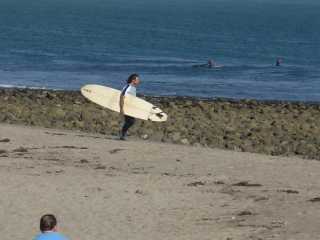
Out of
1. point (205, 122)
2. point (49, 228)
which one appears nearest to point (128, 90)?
point (205, 122)

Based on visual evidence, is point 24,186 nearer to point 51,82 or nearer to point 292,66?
point 51,82

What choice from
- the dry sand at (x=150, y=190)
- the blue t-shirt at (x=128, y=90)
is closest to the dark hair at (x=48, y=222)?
the dry sand at (x=150, y=190)

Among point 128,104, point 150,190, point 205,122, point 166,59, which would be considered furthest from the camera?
point 166,59

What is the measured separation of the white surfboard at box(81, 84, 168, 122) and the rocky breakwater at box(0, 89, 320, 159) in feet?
1.98

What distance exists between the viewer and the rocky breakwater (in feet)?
90.4

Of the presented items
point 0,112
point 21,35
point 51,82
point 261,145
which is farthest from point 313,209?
Answer: point 21,35

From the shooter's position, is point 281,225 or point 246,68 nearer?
point 281,225

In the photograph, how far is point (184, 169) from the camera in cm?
2194

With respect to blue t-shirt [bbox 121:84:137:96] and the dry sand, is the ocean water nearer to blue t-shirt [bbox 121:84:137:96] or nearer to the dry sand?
blue t-shirt [bbox 121:84:137:96]

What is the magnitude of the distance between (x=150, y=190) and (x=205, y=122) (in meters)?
11.6

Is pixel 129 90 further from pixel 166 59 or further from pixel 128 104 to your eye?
pixel 166 59

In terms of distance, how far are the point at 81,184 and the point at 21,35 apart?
82.5m

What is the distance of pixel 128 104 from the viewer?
25.6 m

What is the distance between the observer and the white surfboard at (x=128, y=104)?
2566cm
